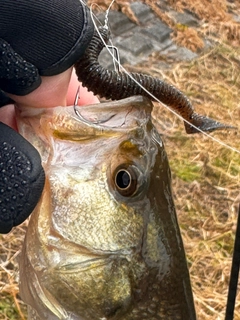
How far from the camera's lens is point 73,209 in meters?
1.55

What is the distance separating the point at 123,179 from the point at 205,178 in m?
3.25

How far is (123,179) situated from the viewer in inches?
61.5

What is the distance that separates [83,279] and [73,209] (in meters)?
0.18

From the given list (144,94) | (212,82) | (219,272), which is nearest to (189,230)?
(219,272)

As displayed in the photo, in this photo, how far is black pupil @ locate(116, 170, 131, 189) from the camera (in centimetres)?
156

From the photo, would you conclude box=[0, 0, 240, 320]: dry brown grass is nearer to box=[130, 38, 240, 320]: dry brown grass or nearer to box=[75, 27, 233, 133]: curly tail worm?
box=[130, 38, 240, 320]: dry brown grass

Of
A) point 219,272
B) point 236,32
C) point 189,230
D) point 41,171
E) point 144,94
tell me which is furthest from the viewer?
point 236,32

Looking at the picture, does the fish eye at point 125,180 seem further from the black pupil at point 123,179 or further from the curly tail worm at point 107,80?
the curly tail worm at point 107,80

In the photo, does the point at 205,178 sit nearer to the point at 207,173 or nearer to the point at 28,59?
the point at 207,173

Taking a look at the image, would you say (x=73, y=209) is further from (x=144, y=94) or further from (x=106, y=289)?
(x=144, y=94)

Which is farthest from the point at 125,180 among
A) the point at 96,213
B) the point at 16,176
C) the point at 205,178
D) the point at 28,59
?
the point at 205,178

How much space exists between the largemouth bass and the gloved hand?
0.20 ft

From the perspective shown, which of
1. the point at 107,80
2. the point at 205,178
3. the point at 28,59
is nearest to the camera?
the point at 28,59

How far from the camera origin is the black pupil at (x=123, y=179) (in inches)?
61.5
